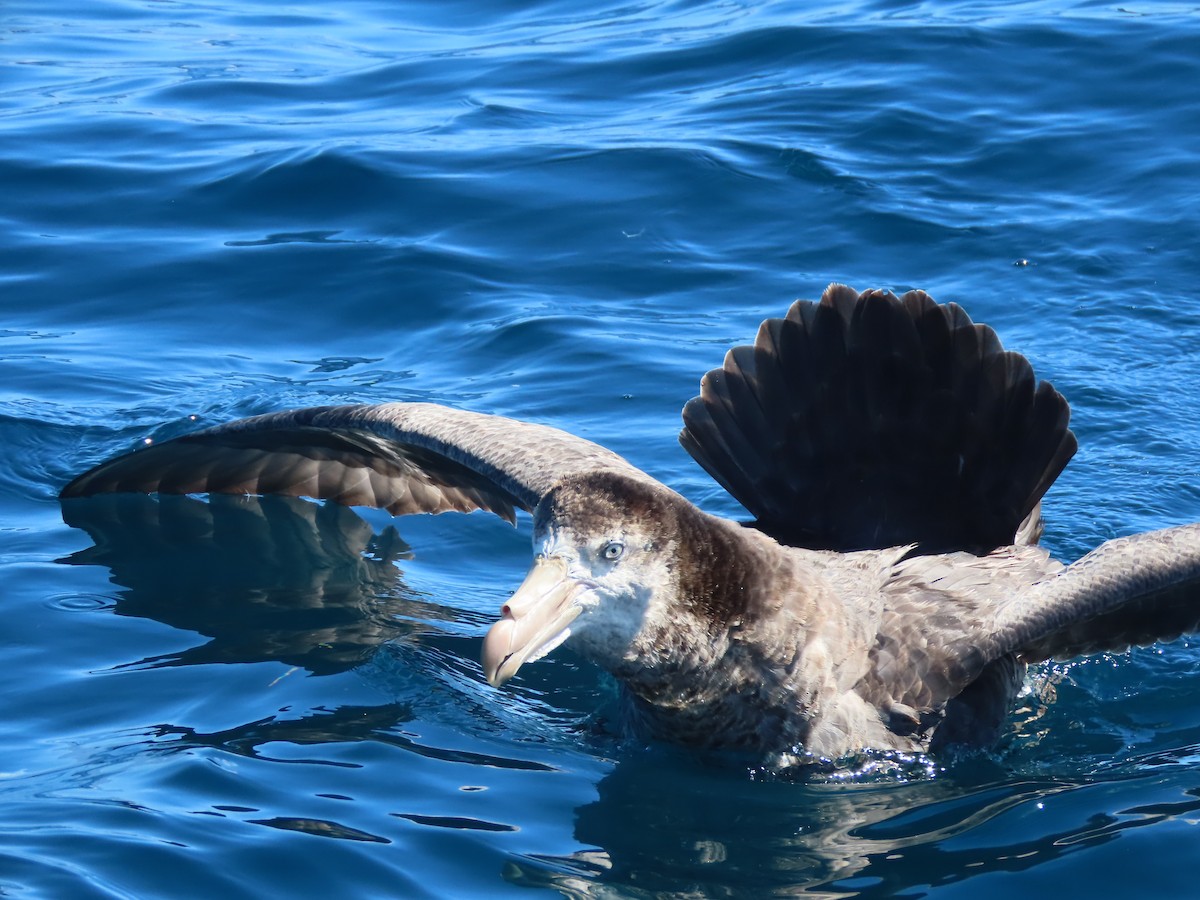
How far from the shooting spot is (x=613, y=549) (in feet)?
18.2

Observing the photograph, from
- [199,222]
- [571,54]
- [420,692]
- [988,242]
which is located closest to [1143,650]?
[420,692]

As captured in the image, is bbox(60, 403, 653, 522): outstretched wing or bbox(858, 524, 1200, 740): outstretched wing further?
bbox(60, 403, 653, 522): outstretched wing

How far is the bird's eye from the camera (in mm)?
5551

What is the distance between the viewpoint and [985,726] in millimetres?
6355

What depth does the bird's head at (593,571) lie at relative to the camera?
5.38 metres

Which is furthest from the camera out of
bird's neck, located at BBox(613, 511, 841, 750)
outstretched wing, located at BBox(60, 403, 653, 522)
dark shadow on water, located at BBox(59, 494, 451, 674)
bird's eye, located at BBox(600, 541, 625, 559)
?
outstretched wing, located at BBox(60, 403, 653, 522)

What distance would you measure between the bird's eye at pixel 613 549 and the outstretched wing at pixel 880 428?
A: 5.67 feet

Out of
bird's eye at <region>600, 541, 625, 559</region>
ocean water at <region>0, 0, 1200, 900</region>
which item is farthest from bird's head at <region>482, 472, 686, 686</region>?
ocean water at <region>0, 0, 1200, 900</region>

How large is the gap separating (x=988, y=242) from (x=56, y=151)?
712cm

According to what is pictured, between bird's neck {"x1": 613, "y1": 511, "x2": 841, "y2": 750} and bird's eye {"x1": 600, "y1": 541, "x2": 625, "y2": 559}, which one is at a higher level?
bird's eye {"x1": 600, "y1": 541, "x2": 625, "y2": 559}

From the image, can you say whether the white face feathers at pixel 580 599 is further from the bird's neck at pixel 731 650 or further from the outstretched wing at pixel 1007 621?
the outstretched wing at pixel 1007 621

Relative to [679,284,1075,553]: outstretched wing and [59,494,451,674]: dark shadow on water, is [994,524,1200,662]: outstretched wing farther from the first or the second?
[59,494,451,674]: dark shadow on water

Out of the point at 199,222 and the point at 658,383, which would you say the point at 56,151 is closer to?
the point at 199,222

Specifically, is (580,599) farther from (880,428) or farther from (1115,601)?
(880,428)
